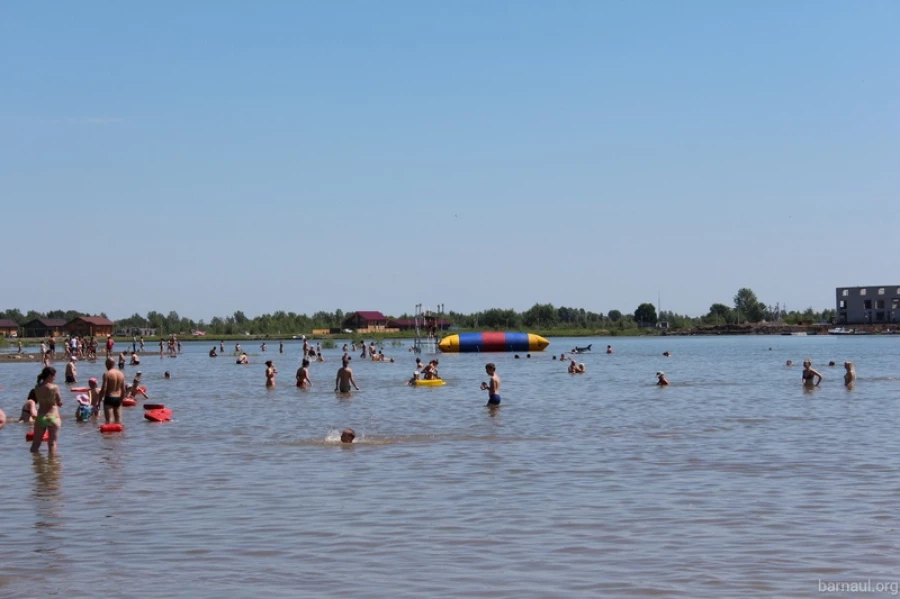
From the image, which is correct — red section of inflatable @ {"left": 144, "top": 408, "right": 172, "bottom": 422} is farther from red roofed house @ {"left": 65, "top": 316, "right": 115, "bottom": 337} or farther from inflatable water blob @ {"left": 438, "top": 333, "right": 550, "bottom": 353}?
red roofed house @ {"left": 65, "top": 316, "right": 115, "bottom": 337}

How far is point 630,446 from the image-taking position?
18469 millimetres

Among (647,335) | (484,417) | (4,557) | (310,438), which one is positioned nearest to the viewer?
(4,557)

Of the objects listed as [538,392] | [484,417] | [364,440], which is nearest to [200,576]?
[364,440]

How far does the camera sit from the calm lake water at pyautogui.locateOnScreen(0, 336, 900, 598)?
9008mm

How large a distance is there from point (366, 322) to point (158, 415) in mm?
150040

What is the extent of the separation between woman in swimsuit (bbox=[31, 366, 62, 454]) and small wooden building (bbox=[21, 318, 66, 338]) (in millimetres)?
145287

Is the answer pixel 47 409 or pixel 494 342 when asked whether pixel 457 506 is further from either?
pixel 494 342

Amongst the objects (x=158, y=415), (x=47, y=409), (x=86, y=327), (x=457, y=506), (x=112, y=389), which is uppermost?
(x=86, y=327)

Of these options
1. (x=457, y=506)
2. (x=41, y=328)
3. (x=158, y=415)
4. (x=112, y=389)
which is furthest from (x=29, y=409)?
(x=41, y=328)

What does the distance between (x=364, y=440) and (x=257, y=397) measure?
13799 mm

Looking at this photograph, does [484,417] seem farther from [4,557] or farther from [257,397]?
[4,557]

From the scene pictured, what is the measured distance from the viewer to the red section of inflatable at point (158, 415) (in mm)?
23766

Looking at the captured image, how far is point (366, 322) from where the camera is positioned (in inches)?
6841

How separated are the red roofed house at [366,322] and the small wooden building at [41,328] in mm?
45506
